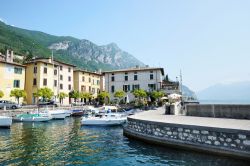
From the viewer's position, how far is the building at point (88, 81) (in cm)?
6562

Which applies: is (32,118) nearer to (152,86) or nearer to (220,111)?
(220,111)

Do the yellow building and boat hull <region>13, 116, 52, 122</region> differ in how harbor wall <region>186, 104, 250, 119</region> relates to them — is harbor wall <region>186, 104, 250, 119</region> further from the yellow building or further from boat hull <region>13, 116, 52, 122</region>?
the yellow building

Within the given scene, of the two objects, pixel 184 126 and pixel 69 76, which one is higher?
pixel 69 76

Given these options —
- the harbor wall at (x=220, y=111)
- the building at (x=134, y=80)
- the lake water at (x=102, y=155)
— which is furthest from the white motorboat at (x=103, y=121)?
the building at (x=134, y=80)

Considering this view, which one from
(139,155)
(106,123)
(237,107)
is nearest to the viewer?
(139,155)

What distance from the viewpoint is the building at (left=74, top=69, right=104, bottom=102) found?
65625mm

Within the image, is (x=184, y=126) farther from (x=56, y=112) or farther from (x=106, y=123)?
(x=56, y=112)

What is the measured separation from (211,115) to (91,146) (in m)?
10.6

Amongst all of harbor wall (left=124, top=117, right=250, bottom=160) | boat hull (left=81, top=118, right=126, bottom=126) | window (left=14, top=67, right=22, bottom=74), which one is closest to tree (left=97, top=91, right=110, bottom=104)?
window (left=14, top=67, right=22, bottom=74)

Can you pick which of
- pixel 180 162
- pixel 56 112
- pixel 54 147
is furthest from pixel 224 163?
pixel 56 112

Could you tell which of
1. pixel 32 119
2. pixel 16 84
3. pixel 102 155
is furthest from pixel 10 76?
pixel 102 155

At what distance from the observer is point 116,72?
62.2 m

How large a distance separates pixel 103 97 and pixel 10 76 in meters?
23.0

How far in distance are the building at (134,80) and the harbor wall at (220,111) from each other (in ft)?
124
